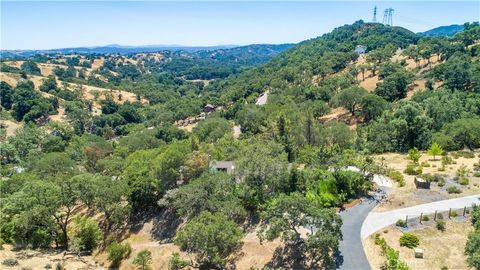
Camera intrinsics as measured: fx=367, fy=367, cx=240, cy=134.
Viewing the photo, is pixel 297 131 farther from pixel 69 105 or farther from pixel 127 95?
pixel 127 95

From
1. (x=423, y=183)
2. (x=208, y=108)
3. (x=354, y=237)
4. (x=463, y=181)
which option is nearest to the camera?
(x=354, y=237)

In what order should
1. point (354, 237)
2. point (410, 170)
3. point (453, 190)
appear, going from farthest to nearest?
1. point (410, 170)
2. point (453, 190)
3. point (354, 237)

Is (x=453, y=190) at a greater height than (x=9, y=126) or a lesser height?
greater

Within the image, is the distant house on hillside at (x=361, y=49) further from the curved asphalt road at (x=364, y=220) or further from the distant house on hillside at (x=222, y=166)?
the curved asphalt road at (x=364, y=220)

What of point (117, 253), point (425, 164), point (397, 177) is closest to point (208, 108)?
point (425, 164)

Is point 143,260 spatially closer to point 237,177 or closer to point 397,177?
point 237,177

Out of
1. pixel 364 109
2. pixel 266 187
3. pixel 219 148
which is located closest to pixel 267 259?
pixel 266 187
